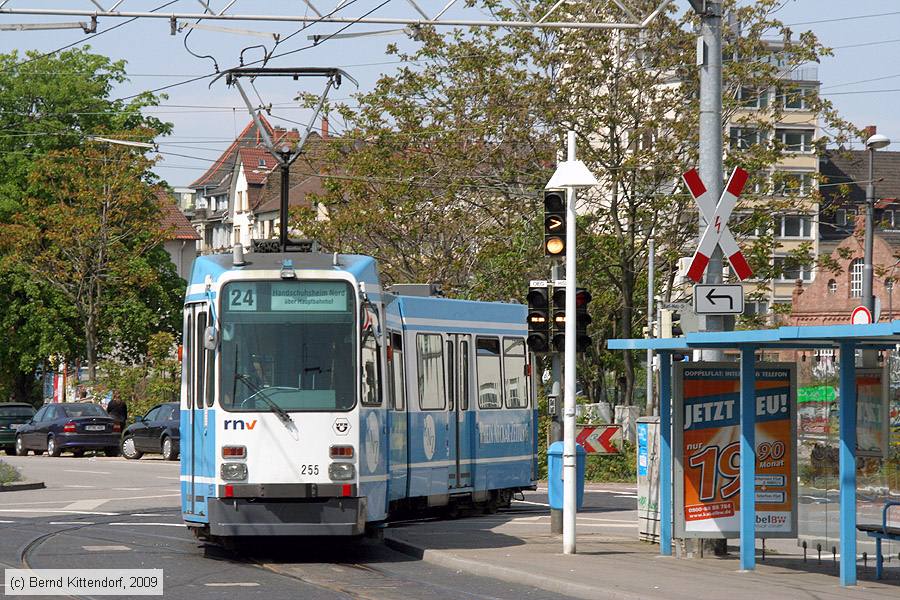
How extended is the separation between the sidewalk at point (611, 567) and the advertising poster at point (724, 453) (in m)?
0.48

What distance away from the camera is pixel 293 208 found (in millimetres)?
44812

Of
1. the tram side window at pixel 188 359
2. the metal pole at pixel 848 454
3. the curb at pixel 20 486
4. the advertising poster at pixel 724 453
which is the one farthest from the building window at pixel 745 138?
the metal pole at pixel 848 454

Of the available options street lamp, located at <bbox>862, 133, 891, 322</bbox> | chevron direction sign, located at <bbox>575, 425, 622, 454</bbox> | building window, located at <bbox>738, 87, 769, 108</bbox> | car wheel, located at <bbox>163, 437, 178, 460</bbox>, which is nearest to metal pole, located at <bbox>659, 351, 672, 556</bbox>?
chevron direction sign, located at <bbox>575, 425, 622, 454</bbox>

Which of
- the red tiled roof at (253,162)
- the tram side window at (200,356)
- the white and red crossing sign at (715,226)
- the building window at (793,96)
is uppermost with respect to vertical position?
the red tiled roof at (253,162)

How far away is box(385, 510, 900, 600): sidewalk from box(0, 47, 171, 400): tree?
4233 cm

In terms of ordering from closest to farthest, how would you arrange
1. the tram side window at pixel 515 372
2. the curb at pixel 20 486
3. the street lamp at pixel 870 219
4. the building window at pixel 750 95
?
the tram side window at pixel 515 372
the curb at pixel 20 486
the street lamp at pixel 870 219
the building window at pixel 750 95

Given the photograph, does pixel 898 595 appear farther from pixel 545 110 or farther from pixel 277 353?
pixel 545 110

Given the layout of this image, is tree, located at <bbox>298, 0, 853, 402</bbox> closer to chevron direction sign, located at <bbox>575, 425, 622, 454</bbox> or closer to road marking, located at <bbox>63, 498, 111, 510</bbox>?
chevron direction sign, located at <bbox>575, 425, 622, 454</bbox>

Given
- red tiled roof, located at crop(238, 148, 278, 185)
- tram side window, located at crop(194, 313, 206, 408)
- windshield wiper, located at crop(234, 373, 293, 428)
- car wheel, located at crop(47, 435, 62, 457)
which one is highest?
red tiled roof, located at crop(238, 148, 278, 185)

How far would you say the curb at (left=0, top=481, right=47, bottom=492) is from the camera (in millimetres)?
28188

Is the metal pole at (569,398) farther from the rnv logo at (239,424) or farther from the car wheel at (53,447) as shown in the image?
the car wheel at (53,447)

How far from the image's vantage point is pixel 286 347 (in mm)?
16422

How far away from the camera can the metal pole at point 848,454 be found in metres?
13.7

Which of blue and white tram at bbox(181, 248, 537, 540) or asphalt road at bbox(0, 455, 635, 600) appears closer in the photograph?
asphalt road at bbox(0, 455, 635, 600)
